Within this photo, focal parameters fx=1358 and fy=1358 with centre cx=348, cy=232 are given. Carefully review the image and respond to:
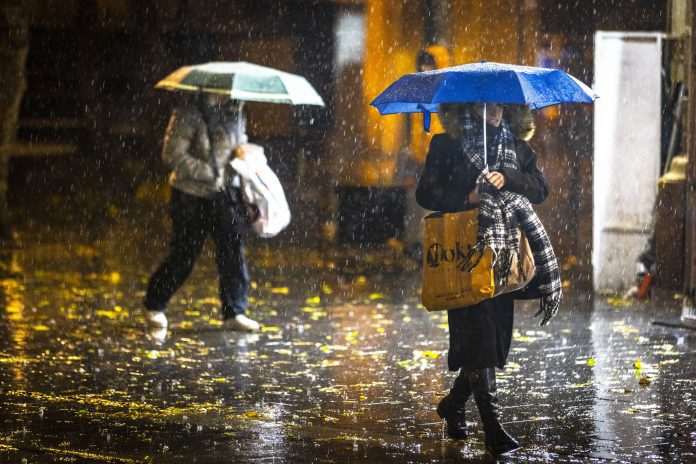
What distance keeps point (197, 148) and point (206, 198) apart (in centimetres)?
41

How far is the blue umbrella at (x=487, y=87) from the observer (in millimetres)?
6555

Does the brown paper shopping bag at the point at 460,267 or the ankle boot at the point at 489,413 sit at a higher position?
the brown paper shopping bag at the point at 460,267

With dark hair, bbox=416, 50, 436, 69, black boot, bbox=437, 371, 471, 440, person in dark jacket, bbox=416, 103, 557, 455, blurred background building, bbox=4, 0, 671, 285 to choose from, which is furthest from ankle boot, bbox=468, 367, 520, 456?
dark hair, bbox=416, 50, 436, 69

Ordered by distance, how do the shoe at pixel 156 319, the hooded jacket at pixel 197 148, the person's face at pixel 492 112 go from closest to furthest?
the person's face at pixel 492 112, the hooded jacket at pixel 197 148, the shoe at pixel 156 319

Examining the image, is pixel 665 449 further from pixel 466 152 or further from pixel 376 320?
pixel 376 320

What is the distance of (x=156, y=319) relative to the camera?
1116 cm

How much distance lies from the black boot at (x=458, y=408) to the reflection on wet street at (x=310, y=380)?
0.26 feet

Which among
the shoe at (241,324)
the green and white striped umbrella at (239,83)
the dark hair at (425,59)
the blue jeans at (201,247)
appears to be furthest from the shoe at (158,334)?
the dark hair at (425,59)

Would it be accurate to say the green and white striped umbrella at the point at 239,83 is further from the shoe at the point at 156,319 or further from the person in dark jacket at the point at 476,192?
the person in dark jacket at the point at 476,192

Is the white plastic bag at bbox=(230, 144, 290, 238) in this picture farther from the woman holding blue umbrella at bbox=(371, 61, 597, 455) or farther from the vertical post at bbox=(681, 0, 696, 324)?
the woman holding blue umbrella at bbox=(371, 61, 597, 455)

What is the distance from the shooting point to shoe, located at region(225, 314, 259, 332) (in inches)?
433

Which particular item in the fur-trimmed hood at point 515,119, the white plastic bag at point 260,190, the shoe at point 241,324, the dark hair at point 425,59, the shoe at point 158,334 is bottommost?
the shoe at point 158,334

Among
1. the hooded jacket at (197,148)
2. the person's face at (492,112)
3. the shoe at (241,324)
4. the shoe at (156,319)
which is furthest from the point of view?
the shoe at (156,319)

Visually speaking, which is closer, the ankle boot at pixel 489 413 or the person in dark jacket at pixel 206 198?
the ankle boot at pixel 489 413
